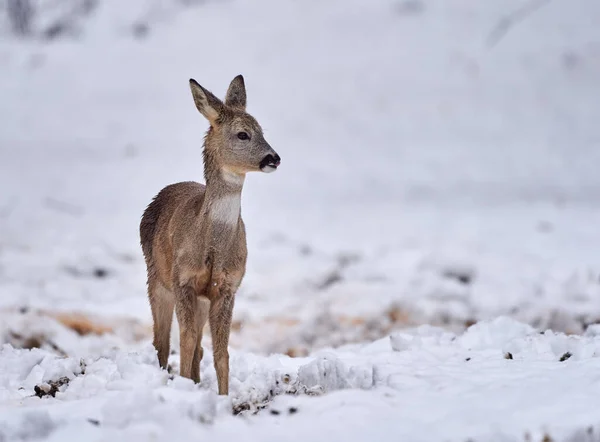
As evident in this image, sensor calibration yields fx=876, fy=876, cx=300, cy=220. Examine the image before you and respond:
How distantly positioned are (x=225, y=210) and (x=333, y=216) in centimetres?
939

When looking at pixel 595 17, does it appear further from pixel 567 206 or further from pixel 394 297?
pixel 394 297

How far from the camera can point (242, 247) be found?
223 inches

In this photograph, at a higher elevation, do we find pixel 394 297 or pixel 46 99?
pixel 46 99

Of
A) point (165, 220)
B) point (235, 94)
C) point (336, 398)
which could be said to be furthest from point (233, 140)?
point (336, 398)

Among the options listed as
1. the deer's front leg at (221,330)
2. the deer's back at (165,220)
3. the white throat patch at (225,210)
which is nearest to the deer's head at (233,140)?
the white throat patch at (225,210)

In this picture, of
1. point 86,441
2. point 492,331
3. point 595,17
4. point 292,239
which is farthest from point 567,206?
point 86,441

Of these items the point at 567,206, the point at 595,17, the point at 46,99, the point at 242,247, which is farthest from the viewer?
the point at 595,17

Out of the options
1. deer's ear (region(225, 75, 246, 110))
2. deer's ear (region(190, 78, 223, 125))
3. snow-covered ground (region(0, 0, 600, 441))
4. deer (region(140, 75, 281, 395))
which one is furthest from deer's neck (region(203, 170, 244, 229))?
snow-covered ground (region(0, 0, 600, 441))

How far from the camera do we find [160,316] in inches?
256

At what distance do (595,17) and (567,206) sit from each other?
6.84 m

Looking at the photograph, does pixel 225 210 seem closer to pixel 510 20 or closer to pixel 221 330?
pixel 221 330

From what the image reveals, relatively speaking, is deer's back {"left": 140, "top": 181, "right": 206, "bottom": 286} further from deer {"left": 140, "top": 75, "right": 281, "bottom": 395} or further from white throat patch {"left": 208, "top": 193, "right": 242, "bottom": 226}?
white throat patch {"left": 208, "top": 193, "right": 242, "bottom": 226}

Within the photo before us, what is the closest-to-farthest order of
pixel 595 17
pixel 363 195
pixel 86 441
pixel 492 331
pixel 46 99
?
pixel 86 441
pixel 492 331
pixel 363 195
pixel 46 99
pixel 595 17

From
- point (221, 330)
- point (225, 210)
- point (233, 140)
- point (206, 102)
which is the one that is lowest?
point (221, 330)
